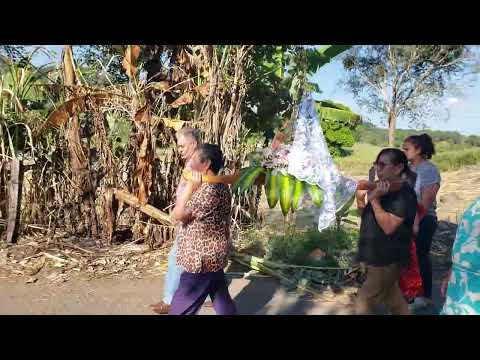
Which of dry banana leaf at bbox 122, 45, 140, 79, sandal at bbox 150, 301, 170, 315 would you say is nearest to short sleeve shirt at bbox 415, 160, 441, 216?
sandal at bbox 150, 301, 170, 315

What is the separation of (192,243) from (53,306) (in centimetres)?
182

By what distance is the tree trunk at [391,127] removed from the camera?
6723 mm

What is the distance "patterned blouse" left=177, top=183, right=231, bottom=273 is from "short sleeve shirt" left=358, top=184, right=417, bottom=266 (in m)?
0.87

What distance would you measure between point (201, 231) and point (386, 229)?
109 cm

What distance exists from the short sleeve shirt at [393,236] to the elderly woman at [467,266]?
47 centimetres

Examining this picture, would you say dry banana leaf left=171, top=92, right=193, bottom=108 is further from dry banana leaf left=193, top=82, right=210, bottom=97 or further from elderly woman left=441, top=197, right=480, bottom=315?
elderly woman left=441, top=197, right=480, bottom=315

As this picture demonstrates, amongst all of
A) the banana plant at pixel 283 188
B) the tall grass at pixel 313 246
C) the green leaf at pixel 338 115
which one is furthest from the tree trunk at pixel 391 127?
the banana plant at pixel 283 188

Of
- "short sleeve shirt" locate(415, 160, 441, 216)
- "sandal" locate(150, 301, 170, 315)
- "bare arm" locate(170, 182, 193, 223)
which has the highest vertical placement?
"short sleeve shirt" locate(415, 160, 441, 216)

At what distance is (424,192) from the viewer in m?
3.67

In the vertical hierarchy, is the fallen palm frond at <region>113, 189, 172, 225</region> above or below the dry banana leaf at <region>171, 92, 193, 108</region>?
below

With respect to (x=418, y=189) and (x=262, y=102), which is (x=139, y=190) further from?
(x=418, y=189)

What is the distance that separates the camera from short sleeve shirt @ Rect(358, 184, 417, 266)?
8.82 ft

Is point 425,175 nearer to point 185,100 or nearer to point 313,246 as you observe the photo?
point 313,246

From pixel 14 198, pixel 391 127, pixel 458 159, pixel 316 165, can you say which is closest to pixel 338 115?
pixel 391 127
